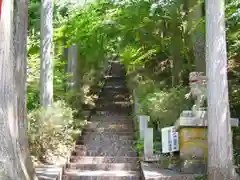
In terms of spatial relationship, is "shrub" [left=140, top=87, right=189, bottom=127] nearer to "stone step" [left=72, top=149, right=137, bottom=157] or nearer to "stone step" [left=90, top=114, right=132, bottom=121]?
"stone step" [left=72, top=149, right=137, bottom=157]

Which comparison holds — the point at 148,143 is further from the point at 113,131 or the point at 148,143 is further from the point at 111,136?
the point at 113,131

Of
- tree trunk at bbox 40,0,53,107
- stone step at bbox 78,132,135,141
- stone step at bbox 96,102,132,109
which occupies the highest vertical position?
tree trunk at bbox 40,0,53,107

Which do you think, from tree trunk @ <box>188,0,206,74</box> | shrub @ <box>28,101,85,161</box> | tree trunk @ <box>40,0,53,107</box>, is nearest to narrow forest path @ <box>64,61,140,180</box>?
shrub @ <box>28,101,85,161</box>

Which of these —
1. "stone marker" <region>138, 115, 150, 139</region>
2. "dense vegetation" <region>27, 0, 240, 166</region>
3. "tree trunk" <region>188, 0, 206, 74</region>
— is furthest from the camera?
"tree trunk" <region>188, 0, 206, 74</region>

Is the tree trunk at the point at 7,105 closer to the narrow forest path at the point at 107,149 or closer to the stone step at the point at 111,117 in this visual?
the narrow forest path at the point at 107,149

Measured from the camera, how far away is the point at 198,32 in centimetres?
1198

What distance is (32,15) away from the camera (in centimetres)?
1423

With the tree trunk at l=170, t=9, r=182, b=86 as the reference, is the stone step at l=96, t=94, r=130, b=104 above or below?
below

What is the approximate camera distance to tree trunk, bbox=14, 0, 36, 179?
7992 mm

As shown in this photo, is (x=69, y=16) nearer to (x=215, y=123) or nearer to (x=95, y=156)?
(x=95, y=156)

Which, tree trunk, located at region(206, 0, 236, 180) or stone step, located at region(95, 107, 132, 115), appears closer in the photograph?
tree trunk, located at region(206, 0, 236, 180)

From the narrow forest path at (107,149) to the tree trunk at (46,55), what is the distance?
5.76ft

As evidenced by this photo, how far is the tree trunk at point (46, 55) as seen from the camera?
1141 centimetres

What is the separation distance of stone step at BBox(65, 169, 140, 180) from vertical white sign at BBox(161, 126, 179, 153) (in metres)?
0.92
